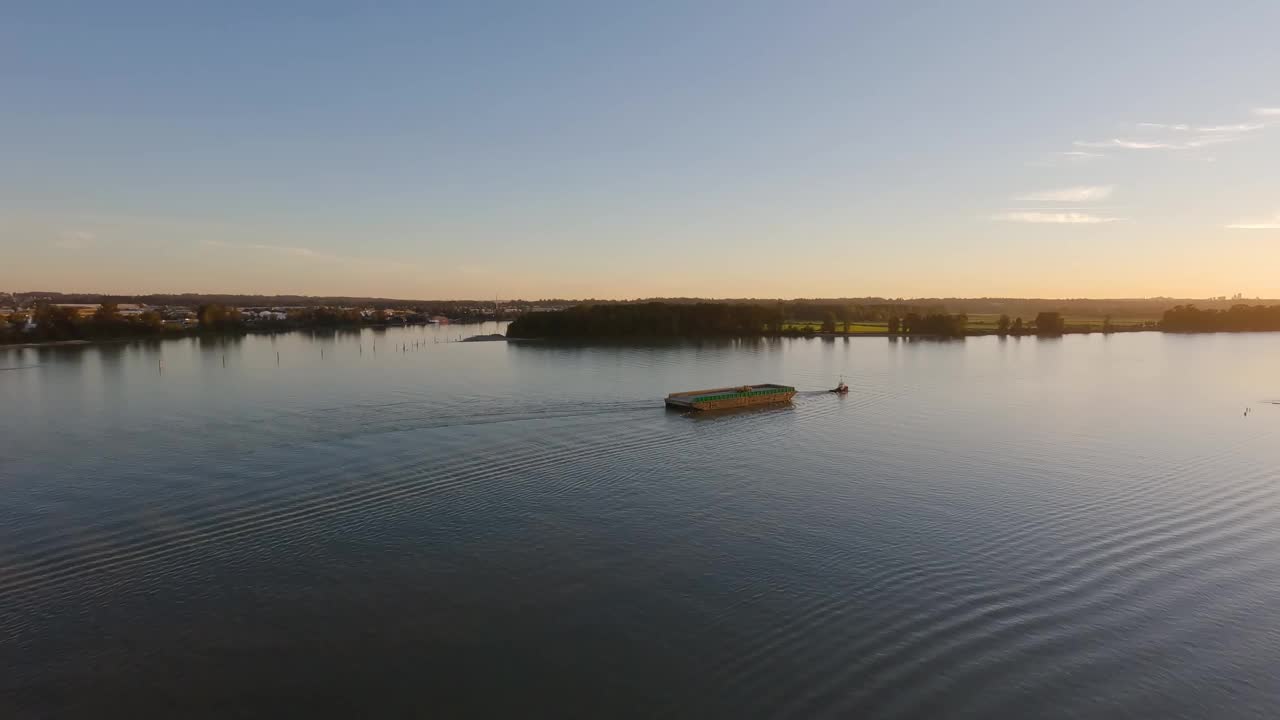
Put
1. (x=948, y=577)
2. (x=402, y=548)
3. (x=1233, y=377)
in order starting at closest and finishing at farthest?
(x=948, y=577) → (x=402, y=548) → (x=1233, y=377)

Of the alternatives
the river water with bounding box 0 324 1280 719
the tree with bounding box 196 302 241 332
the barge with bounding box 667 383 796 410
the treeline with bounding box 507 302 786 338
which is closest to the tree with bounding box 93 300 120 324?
the tree with bounding box 196 302 241 332

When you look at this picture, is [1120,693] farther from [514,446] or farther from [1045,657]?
[514,446]

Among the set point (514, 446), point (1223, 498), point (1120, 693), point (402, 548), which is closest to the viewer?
point (1120, 693)

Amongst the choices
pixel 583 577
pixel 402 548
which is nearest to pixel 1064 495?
pixel 583 577

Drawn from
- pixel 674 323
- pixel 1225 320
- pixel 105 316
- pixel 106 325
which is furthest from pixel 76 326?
pixel 1225 320

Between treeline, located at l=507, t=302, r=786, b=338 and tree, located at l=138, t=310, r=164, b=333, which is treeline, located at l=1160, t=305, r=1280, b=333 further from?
tree, located at l=138, t=310, r=164, b=333

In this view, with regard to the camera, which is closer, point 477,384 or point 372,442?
point 372,442
